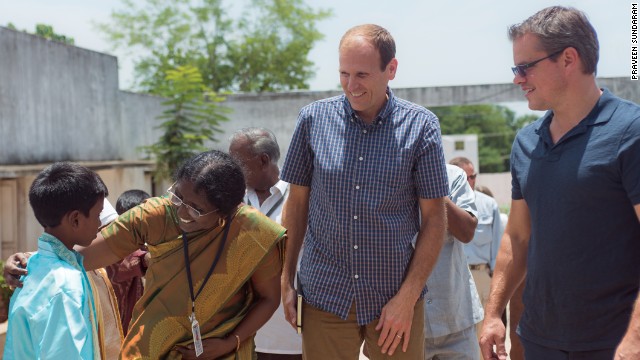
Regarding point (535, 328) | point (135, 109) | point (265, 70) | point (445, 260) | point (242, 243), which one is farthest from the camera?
point (265, 70)

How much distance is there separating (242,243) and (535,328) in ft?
3.94

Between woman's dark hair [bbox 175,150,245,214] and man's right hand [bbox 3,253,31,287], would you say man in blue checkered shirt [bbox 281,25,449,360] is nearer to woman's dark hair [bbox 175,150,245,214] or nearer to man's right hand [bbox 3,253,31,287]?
woman's dark hair [bbox 175,150,245,214]

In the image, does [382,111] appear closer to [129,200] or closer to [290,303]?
[290,303]

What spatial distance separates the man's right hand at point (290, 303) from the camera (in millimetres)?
3557

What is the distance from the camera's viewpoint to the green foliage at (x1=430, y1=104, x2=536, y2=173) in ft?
209

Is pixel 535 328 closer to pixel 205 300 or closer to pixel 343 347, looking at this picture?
pixel 343 347

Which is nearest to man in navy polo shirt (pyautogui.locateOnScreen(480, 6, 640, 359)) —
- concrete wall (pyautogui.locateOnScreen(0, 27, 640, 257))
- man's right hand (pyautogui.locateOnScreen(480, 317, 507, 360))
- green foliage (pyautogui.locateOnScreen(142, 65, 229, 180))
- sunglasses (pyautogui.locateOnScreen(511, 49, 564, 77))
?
sunglasses (pyautogui.locateOnScreen(511, 49, 564, 77))

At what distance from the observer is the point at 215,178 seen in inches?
129

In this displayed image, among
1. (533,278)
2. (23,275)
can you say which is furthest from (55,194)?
(533,278)

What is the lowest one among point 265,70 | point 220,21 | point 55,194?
point 55,194

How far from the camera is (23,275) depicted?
10.3ft

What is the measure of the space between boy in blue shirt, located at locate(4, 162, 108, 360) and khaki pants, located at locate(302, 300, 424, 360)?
90 centimetres

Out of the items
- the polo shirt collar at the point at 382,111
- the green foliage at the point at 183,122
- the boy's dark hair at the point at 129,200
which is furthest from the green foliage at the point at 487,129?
the polo shirt collar at the point at 382,111

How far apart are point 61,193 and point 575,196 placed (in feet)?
6.34
